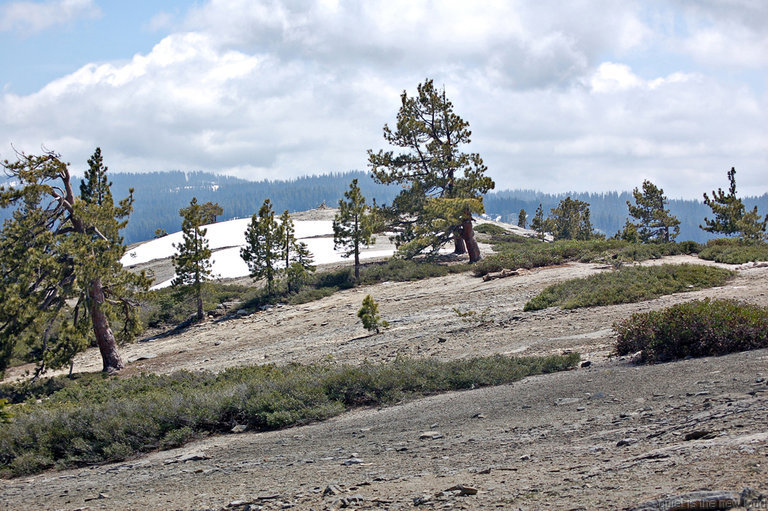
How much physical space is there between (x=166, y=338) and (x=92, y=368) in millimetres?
5317

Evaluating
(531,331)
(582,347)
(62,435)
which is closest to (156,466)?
(62,435)

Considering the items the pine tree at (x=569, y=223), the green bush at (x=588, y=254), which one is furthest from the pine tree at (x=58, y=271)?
the pine tree at (x=569, y=223)

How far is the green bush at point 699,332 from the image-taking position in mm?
9914

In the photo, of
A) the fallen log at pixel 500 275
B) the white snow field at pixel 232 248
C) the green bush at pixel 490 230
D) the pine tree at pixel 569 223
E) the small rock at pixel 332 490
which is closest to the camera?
the small rock at pixel 332 490

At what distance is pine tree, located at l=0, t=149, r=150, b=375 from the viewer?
1905cm

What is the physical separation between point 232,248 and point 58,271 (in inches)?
1466

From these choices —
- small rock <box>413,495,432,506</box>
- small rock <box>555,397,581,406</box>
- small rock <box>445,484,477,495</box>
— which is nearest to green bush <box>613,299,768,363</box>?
small rock <box>555,397,581,406</box>

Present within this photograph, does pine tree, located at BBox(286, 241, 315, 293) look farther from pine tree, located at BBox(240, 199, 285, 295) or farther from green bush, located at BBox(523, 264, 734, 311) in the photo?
green bush, located at BBox(523, 264, 734, 311)

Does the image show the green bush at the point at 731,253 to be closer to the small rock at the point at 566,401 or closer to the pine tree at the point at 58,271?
the small rock at the point at 566,401

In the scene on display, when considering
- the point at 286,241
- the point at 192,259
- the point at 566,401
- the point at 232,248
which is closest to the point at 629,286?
the point at 566,401

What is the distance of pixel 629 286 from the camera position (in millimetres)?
18406

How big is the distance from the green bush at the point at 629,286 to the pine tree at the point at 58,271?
45.6ft

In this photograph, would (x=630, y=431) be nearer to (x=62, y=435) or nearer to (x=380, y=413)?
(x=380, y=413)

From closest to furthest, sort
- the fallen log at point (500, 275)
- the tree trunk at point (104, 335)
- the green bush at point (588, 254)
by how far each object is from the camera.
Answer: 1. the tree trunk at point (104, 335)
2. the fallen log at point (500, 275)
3. the green bush at point (588, 254)
